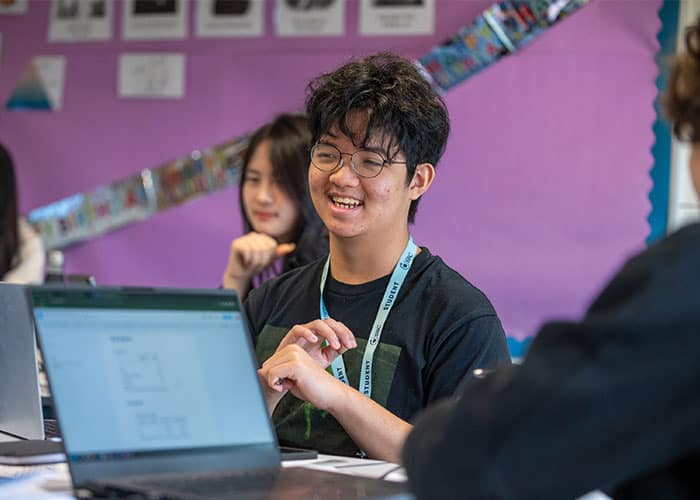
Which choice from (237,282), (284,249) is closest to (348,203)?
(284,249)

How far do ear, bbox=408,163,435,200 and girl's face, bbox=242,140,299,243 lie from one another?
905mm

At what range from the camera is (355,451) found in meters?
1.86

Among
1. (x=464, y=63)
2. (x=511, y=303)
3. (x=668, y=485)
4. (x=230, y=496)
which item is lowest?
(x=511, y=303)

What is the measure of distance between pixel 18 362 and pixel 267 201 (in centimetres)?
131

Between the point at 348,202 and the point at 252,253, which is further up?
the point at 348,202

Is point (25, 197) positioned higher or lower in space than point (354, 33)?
lower

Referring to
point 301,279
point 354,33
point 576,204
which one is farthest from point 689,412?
point 354,33

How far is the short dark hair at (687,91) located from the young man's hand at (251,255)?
1957 millimetres

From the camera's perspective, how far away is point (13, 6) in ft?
13.6

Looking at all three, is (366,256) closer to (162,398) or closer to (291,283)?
(291,283)

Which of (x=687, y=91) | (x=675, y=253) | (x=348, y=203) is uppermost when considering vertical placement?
(x=687, y=91)

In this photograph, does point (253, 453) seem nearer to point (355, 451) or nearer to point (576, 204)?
point (355, 451)

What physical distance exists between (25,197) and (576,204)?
6.95 feet

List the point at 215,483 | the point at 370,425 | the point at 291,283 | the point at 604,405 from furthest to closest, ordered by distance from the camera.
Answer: the point at 291,283
the point at 370,425
the point at 215,483
the point at 604,405
